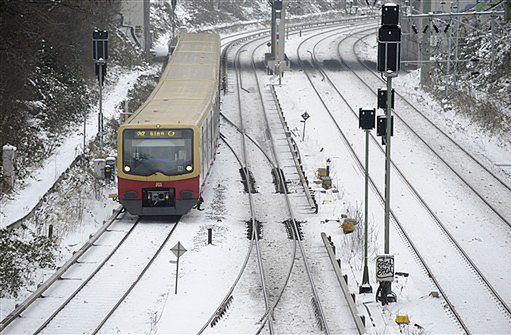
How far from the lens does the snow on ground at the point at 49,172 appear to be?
2272cm

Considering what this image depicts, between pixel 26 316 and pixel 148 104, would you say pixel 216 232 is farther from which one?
pixel 26 316

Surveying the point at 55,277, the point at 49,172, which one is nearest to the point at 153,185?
the point at 55,277

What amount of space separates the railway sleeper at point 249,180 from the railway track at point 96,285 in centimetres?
470

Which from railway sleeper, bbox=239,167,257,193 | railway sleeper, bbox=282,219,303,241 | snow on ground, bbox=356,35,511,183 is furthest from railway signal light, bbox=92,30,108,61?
snow on ground, bbox=356,35,511,183

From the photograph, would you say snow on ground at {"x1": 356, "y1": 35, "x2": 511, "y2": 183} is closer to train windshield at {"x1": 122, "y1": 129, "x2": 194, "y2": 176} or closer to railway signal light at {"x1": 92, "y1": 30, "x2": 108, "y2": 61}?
train windshield at {"x1": 122, "y1": 129, "x2": 194, "y2": 176}

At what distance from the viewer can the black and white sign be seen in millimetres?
18578

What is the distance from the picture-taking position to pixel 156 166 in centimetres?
2319

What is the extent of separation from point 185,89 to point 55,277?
11.8 m

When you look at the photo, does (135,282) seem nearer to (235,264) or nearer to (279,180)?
(235,264)

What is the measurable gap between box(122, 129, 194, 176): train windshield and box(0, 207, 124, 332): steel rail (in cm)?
175

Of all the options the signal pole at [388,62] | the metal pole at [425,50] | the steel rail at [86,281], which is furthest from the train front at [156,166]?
the metal pole at [425,50]

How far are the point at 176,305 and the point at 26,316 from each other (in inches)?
115

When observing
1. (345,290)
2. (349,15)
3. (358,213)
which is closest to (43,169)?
(358,213)

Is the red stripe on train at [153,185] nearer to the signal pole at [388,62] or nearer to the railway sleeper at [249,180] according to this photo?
the railway sleeper at [249,180]
